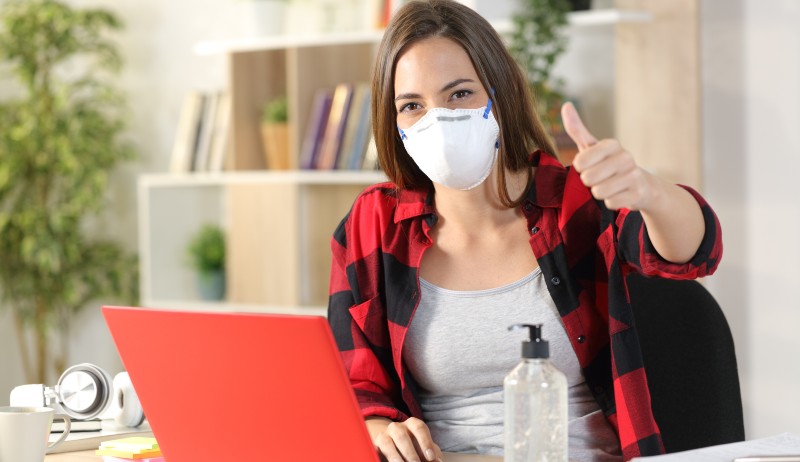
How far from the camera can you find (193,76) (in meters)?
4.12

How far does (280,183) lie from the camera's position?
3.51m

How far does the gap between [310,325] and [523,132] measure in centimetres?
69

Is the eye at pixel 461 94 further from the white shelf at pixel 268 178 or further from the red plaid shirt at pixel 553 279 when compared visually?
the white shelf at pixel 268 178

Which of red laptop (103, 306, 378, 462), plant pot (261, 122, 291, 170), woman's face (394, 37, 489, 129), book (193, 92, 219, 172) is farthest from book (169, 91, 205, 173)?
red laptop (103, 306, 378, 462)

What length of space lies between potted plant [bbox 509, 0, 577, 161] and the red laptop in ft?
5.89

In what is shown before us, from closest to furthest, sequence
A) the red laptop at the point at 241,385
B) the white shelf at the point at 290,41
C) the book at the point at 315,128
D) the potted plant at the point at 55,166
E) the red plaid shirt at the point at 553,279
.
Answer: the red laptop at the point at 241,385, the red plaid shirt at the point at 553,279, the white shelf at the point at 290,41, the book at the point at 315,128, the potted plant at the point at 55,166

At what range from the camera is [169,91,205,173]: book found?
3.81 m

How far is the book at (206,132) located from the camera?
3777mm

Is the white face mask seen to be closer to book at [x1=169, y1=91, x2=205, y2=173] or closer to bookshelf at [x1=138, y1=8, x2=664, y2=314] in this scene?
bookshelf at [x1=138, y1=8, x2=664, y2=314]

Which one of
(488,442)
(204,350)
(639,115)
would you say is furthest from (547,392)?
(639,115)

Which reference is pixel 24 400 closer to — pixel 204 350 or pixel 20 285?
pixel 204 350

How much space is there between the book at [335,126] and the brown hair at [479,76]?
5.60 feet

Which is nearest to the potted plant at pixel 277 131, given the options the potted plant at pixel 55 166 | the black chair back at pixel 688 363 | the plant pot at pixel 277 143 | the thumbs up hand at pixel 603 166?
the plant pot at pixel 277 143

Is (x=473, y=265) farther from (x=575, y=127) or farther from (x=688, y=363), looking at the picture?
(x=575, y=127)
